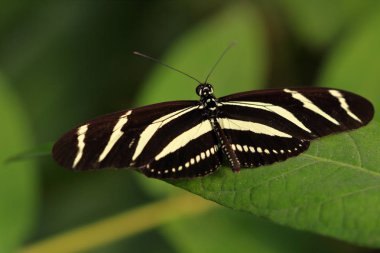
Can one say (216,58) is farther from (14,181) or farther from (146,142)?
(14,181)

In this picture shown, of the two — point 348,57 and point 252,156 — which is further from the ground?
point 348,57

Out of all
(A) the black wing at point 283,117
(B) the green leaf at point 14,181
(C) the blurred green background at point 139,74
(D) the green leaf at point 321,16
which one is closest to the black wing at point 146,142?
(A) the black wing at point 283,117

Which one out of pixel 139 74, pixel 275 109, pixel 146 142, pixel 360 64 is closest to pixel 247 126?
pixel 275 109

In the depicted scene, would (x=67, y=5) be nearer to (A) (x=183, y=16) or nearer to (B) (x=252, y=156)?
(A) (x=183, y=16)

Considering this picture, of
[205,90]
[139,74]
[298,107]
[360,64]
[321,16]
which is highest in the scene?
[139,74]

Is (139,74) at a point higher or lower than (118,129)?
higher

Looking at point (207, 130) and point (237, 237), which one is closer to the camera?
point (207, 130)

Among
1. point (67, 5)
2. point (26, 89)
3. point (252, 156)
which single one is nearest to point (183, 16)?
point (67, 5)
